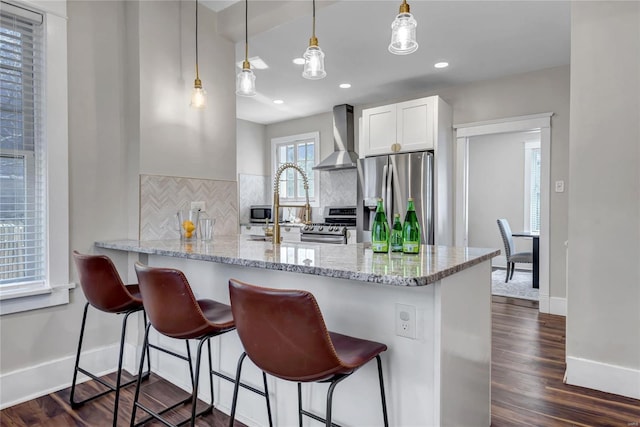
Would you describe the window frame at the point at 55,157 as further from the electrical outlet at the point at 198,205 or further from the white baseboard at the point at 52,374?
the electrical outlet at the point at 198,205

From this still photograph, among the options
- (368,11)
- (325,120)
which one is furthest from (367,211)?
(368,11)

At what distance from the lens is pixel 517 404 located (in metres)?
2.11

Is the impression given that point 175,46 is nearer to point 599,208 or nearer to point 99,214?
point 99,214

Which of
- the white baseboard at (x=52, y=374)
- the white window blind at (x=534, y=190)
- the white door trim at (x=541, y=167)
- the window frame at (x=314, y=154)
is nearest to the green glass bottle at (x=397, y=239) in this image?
the white baseboard at (x=52, y=374)

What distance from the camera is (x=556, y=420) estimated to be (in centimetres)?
195

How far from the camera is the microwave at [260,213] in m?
5.97

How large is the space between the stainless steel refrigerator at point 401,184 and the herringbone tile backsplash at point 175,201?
1879mm

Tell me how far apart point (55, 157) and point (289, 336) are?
1.98 meters

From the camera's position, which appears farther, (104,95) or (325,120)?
(325,120)

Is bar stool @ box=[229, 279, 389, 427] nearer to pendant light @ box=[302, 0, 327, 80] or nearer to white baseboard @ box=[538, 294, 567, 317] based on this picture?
pendant light @ box=[302, 0, 327, 80]

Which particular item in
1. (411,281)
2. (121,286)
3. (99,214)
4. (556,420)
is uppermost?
(99,214)

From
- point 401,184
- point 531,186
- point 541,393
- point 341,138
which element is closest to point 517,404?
point 541,393

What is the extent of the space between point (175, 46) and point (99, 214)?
130 centimetres

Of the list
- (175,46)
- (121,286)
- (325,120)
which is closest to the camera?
(121,286)
